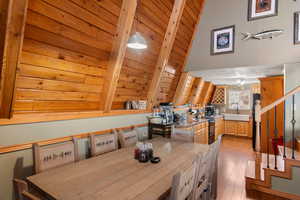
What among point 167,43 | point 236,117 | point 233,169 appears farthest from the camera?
point 236,117

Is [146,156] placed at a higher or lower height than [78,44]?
lower

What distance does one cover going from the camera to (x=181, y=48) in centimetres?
377

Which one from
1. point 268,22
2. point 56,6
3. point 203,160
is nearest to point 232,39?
point 268,22

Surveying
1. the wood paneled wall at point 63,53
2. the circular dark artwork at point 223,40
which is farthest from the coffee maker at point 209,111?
the wood paneled wall at point 63,53

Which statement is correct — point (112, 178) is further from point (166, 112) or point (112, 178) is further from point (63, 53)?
point (166, 112)

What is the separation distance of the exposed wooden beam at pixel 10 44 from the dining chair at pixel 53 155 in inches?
19.2

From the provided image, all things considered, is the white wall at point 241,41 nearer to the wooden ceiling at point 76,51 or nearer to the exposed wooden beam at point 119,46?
the wooden ceiling at point 76,51

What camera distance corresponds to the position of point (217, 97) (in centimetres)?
704

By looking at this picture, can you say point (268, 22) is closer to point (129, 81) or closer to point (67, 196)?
point (129, 81)

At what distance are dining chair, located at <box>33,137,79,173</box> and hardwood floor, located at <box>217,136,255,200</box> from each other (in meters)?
2.11

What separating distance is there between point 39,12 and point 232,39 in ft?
11.3

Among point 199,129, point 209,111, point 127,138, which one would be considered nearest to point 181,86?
point 199,129

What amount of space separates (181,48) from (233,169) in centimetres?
284

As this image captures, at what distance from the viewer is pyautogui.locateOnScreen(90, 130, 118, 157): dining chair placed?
211cm
